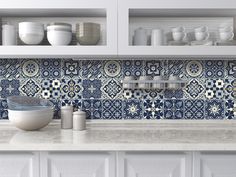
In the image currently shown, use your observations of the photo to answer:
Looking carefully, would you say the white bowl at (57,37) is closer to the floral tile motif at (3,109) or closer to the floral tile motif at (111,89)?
the floral tile motif at (111,89)

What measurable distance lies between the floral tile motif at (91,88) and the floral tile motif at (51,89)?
0.62 feet

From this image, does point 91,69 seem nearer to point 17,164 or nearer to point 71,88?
point 71,88

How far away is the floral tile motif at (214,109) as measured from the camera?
2279mm

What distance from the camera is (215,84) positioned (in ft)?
7.48

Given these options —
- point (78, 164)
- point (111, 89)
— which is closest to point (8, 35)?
point (111, 89)

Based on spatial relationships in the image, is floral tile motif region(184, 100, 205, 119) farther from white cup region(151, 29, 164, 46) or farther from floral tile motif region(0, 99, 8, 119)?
floral tile motif region(0, 99, 8, 119)

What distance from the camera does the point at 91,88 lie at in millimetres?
2289

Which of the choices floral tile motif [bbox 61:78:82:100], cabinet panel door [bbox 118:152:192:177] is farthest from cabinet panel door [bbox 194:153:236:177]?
floral tile motif [bbox 61:78:82:100]

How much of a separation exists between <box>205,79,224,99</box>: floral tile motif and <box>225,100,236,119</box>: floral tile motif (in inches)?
2.6

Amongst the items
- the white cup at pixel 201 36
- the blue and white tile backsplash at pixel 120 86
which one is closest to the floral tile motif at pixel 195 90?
the blue and white tile backsplash at pixel 120 86

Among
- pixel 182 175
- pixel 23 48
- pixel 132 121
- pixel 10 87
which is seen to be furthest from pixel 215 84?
pixel 10 87

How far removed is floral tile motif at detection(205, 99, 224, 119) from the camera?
228 cm

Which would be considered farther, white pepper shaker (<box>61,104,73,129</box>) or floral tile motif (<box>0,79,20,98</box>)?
floral tile motif (<box>0,79,20,98</box>)

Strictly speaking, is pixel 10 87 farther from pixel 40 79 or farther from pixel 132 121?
pixel 132 121
